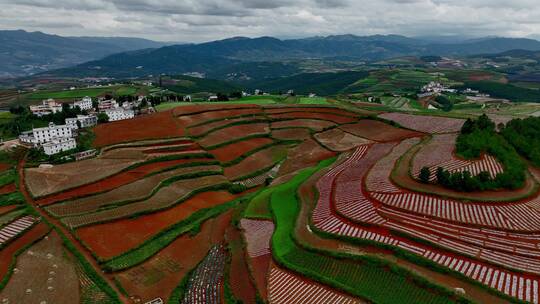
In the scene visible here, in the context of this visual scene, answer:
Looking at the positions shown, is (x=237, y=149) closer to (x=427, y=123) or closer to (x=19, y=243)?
(x=19, y=243)

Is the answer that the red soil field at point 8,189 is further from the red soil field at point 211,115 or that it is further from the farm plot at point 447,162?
the farm plot at point 447,162

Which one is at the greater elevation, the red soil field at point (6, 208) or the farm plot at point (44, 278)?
the red soil field at point (6, 208)

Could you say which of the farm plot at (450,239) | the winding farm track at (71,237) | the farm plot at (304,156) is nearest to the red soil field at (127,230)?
the winding farm track at (71,237)

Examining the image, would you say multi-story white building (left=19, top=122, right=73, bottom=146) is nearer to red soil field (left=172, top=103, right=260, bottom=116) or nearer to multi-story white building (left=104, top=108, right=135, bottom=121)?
multi-story white building (left=104, top=108, right=135, bottom=121)

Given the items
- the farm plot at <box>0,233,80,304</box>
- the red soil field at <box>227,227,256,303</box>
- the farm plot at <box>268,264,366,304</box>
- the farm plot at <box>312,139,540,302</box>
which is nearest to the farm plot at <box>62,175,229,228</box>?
the farm plot at <box>0,233,80,304</box>

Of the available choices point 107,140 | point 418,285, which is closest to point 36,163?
point 107,140

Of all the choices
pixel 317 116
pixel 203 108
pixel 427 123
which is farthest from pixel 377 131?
pixel 203 108
